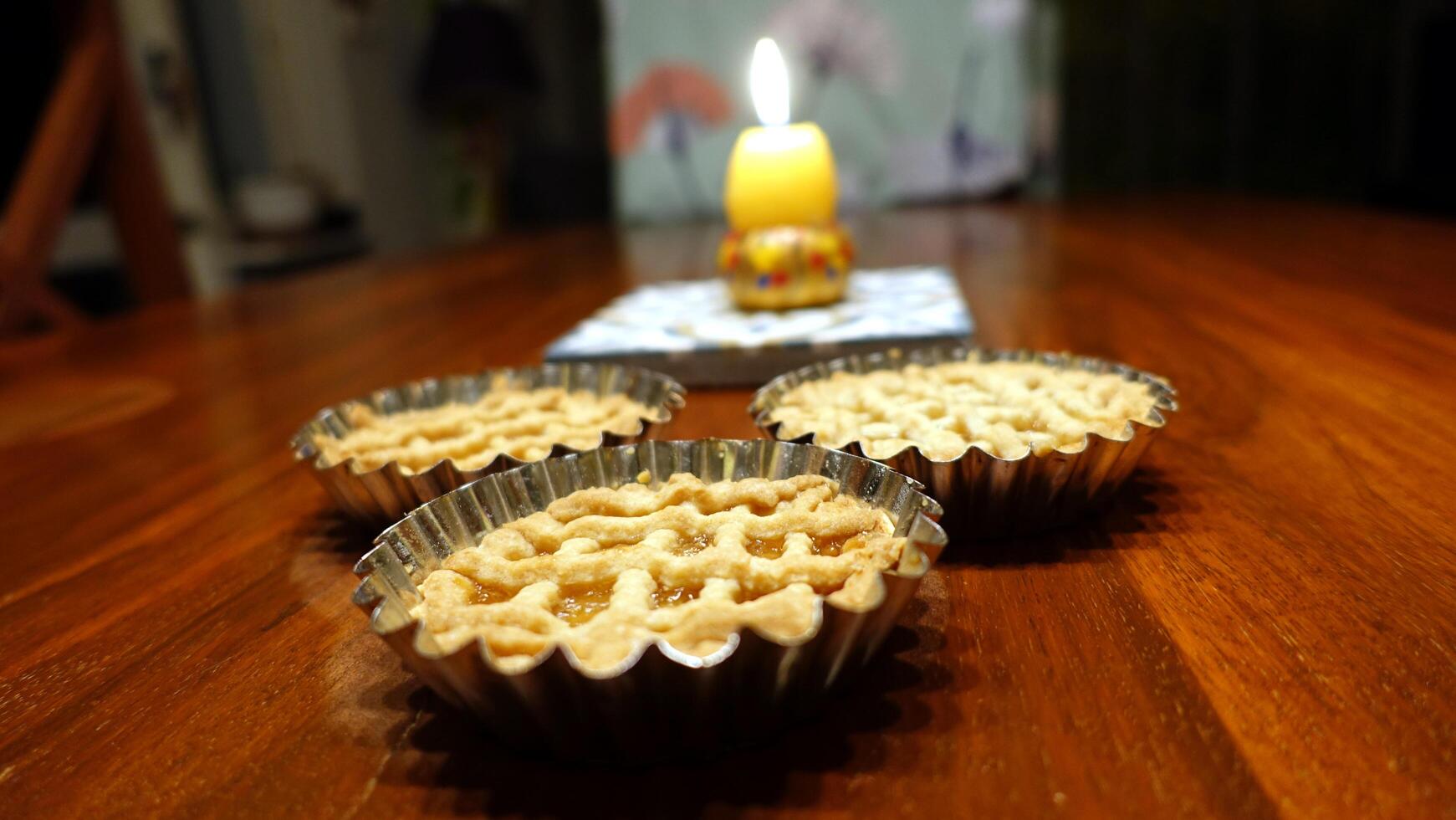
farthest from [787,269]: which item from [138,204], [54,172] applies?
[138,204]

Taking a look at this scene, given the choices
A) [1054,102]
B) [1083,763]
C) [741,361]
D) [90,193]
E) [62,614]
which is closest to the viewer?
[1083,763]

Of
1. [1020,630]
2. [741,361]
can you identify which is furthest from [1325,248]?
[1020,630]

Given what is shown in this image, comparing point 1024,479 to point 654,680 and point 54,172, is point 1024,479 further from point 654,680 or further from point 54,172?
point 54,172

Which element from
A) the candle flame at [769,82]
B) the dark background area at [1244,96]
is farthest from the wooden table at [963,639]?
the dark background area at [1244,96]

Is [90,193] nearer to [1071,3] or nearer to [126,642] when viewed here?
[126,642]

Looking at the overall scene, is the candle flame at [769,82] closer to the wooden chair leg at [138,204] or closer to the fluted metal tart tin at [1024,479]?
the fluted metal tart tin at [1024,479]
